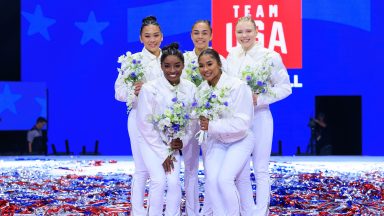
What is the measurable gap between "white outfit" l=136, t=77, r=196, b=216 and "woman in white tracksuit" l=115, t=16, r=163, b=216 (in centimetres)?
24

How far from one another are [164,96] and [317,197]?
2499 millimetres

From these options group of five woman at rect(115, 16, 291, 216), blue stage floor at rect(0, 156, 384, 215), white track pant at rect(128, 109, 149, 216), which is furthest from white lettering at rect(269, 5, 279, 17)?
white track pant at rect(128, 109, 149, 216)

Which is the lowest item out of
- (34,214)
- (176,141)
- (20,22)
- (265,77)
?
(34,214)

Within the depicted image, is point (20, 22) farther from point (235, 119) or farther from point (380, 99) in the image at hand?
point (235, 119)

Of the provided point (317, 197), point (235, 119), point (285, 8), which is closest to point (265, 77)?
point (235, 119)

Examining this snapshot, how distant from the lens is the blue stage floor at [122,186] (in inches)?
259

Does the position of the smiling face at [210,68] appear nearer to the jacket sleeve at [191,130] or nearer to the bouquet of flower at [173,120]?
the jacket sleeve at [191,130]

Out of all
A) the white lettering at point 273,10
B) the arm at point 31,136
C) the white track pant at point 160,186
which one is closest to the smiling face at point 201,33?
the white track pant at point 160,186

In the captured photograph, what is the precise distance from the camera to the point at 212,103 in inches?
207

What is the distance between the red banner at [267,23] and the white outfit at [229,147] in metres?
7.17

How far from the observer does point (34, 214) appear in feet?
20.5

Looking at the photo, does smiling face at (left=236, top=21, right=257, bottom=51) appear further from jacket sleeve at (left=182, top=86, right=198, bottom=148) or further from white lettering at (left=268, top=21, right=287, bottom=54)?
white lettering at (left=268, top=21, right=287, bottom=54)

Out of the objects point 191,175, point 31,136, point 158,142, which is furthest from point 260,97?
point 31,136

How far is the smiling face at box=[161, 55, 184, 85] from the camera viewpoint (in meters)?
5.39
